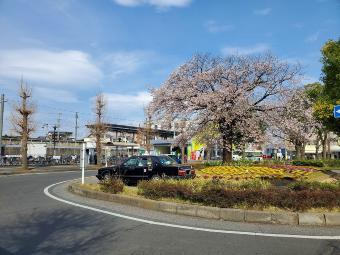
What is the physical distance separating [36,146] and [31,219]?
2037 inches

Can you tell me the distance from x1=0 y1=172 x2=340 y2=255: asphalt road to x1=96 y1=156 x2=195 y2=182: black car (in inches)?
332

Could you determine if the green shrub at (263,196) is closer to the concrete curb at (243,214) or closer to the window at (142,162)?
the concrete curb at (243,214)

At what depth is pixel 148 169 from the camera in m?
18.9

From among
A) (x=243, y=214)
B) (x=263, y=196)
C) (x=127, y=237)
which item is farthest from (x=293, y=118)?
(x=127, y=237)

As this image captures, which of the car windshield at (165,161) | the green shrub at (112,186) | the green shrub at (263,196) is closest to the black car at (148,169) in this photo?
the car windshield at (165,161)

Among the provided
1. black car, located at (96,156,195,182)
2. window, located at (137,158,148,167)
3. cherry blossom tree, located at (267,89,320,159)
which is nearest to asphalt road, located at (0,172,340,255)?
black car, located at (96,156,195,182)

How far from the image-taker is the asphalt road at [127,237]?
6.55m

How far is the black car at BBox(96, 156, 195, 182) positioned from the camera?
18641 millimetres

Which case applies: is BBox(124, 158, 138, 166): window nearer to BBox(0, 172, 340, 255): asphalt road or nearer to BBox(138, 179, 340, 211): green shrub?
BBox(138, 179, 340, 211): green shrub

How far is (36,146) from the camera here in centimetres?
5853

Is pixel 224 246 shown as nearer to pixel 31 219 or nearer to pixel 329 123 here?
pixel 31 219

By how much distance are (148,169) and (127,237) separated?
11.5 meters

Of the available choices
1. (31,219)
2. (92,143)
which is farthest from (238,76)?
(92,143)

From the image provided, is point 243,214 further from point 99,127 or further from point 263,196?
point 99,127
